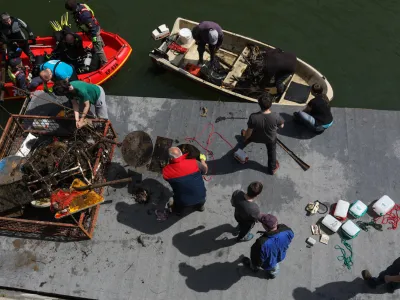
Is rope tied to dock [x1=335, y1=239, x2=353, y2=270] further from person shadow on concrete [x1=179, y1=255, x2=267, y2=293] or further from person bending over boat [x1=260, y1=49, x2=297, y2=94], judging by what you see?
person bending over boat [x1=260, y1=49, x2=297, y2=94]

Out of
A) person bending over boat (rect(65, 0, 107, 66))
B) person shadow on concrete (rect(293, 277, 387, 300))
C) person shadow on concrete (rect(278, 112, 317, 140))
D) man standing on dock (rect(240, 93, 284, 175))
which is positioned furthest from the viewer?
person bending over boat (rect(65, 0, 107, 66))

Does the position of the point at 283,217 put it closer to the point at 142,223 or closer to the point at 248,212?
the point at 248,212

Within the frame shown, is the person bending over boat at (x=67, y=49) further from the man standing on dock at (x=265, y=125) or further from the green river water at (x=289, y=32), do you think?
the man standing on dock at (x=265, y=125)

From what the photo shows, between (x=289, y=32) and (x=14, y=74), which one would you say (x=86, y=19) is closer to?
(x=14, y=74)

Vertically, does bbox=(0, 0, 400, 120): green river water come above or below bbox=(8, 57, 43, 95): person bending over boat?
above

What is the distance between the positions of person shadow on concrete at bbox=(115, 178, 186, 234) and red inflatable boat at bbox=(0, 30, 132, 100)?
17.3 ft

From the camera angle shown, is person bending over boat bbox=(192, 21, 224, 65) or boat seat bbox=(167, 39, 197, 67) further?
boat seat bbox=(167, 39, 197, 67)

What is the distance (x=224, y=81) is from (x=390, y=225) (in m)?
6.64

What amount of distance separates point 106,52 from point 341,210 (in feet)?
32.9

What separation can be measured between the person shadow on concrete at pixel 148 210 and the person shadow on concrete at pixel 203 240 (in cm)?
46

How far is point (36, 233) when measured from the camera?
8.31 m

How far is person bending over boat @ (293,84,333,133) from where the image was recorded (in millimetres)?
9023

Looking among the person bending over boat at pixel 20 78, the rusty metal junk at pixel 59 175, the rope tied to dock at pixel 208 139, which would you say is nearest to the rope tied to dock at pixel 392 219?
the rope tied to dock at pixel 208 139

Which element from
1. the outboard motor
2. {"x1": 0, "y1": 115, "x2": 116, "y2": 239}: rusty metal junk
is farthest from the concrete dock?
the outboard motor
